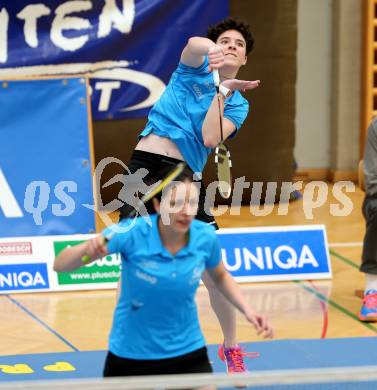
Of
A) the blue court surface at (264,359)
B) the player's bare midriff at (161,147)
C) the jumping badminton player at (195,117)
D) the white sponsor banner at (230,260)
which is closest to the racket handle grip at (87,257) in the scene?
the jumping badminton player at (195,117)

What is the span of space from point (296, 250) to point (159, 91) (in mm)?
2690

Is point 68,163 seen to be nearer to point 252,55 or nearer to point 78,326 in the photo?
point 78,326

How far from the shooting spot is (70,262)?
3.83 m

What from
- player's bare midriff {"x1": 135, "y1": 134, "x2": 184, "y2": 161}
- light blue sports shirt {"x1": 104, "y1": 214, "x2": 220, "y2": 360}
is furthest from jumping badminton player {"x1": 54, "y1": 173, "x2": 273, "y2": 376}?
player's bare midriff {"x1": 135, "y1": 134, "x2": 184, "y2": 161}

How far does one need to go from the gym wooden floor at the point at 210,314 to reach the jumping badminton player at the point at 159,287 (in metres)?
2.37

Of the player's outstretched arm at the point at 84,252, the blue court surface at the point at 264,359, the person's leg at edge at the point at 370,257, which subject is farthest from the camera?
the person's leg at edge at the point at 370,257

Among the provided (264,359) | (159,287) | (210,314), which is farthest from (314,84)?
(159,287)

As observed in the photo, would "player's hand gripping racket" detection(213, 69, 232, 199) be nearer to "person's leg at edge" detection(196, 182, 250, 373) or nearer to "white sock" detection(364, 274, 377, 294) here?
"person's leg at edge" detection(196, 182, 250, 373)

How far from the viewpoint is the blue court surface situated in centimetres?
578

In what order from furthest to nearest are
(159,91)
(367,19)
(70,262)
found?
(367,19)
(159,91)
(70,262)

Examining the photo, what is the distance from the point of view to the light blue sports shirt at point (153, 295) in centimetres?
388

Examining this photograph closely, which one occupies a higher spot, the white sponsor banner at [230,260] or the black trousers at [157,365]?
the black trousers at [157,365]

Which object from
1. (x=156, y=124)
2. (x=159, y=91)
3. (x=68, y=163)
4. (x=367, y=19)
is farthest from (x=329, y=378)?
(x=367, y=19)

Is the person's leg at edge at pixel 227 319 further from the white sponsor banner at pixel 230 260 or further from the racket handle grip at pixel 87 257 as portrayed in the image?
the white sponsor banner at pixel 230 260
